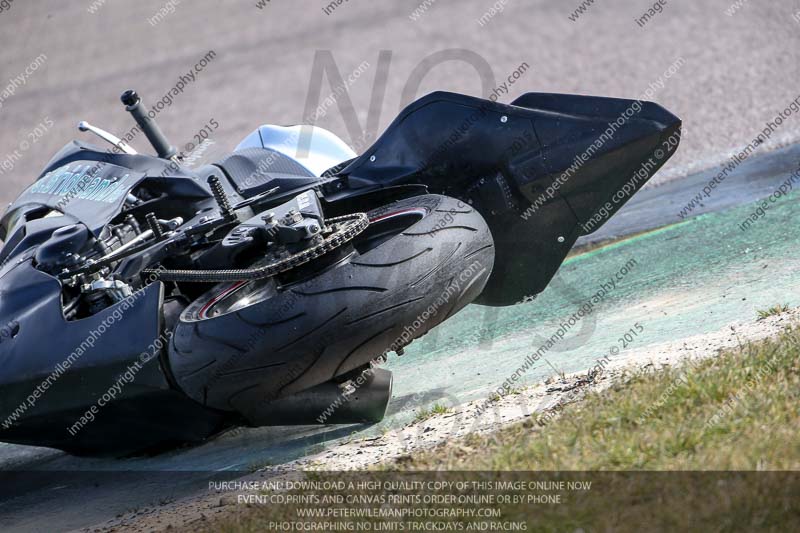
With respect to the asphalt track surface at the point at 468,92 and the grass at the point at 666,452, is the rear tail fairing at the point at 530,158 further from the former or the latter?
the grass at the point at 666,452

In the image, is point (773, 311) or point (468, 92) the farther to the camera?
point (468, 92)

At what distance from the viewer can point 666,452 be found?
3494mm

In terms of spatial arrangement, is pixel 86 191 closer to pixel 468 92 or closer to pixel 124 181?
pixel 124 181

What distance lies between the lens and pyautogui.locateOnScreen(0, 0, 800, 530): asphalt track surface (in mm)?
5105

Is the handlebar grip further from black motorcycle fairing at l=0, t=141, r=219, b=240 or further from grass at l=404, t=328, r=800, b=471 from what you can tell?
grass at l=404, t=328, r=800, b=471

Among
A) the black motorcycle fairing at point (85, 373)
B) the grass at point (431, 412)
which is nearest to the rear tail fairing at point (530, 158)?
the grass at point (431, 412)

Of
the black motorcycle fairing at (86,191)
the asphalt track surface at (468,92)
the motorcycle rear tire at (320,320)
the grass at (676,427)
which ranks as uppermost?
the black motorcycle fairing at (86,191)

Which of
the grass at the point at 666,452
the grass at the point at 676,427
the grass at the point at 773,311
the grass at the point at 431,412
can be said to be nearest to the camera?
the grass at the point at 666,452

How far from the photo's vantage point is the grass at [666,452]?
309 centimetres

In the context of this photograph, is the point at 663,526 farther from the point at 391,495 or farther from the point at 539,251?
the point at 539,251

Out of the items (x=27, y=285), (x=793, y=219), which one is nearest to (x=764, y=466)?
(x=27, y=285)

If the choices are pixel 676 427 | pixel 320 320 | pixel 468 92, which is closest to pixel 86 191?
pixel 320 320

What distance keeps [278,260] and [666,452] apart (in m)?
1.68

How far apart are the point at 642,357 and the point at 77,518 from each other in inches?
97.1
